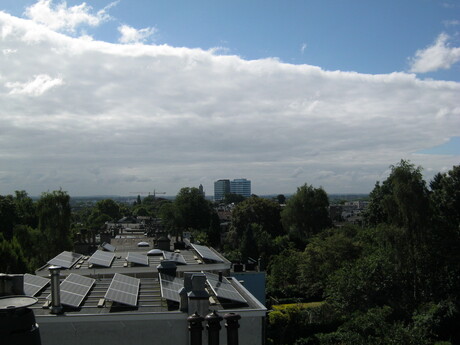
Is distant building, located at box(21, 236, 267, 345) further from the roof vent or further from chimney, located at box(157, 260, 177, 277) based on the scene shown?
chimney, located at box(157, 260, 177, 277)

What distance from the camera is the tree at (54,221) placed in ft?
124

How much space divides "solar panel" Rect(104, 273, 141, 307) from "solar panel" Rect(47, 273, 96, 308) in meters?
0.82

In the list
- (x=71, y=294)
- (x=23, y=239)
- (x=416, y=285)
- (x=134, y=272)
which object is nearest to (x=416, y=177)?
(x=416, y=285)

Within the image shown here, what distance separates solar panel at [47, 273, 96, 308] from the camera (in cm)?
1206

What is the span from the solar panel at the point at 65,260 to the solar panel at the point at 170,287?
650 cm

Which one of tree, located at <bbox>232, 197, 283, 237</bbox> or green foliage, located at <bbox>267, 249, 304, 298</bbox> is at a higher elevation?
tree, located at <bbox>232, 197, 283, 237</bbox>

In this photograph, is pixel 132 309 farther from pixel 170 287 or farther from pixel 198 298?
pixel 198 298

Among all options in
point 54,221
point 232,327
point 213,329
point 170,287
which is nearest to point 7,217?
point 54,221

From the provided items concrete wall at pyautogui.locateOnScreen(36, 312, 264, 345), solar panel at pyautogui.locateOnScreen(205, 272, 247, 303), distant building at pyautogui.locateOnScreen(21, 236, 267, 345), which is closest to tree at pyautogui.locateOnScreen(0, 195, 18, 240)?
distant building at pyautogui.locateOnScreen(21, 236, 267, 345)

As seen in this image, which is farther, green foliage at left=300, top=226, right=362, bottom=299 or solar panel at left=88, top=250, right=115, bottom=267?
green foliage at left=300, top=226, right=362, bottom=299

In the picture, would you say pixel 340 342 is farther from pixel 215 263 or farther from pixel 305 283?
pixel 305 283

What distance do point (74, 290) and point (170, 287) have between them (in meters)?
2.81

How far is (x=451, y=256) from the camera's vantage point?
2700 centimetres

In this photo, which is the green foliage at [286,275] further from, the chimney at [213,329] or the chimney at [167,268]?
the chimney at [213,329]
